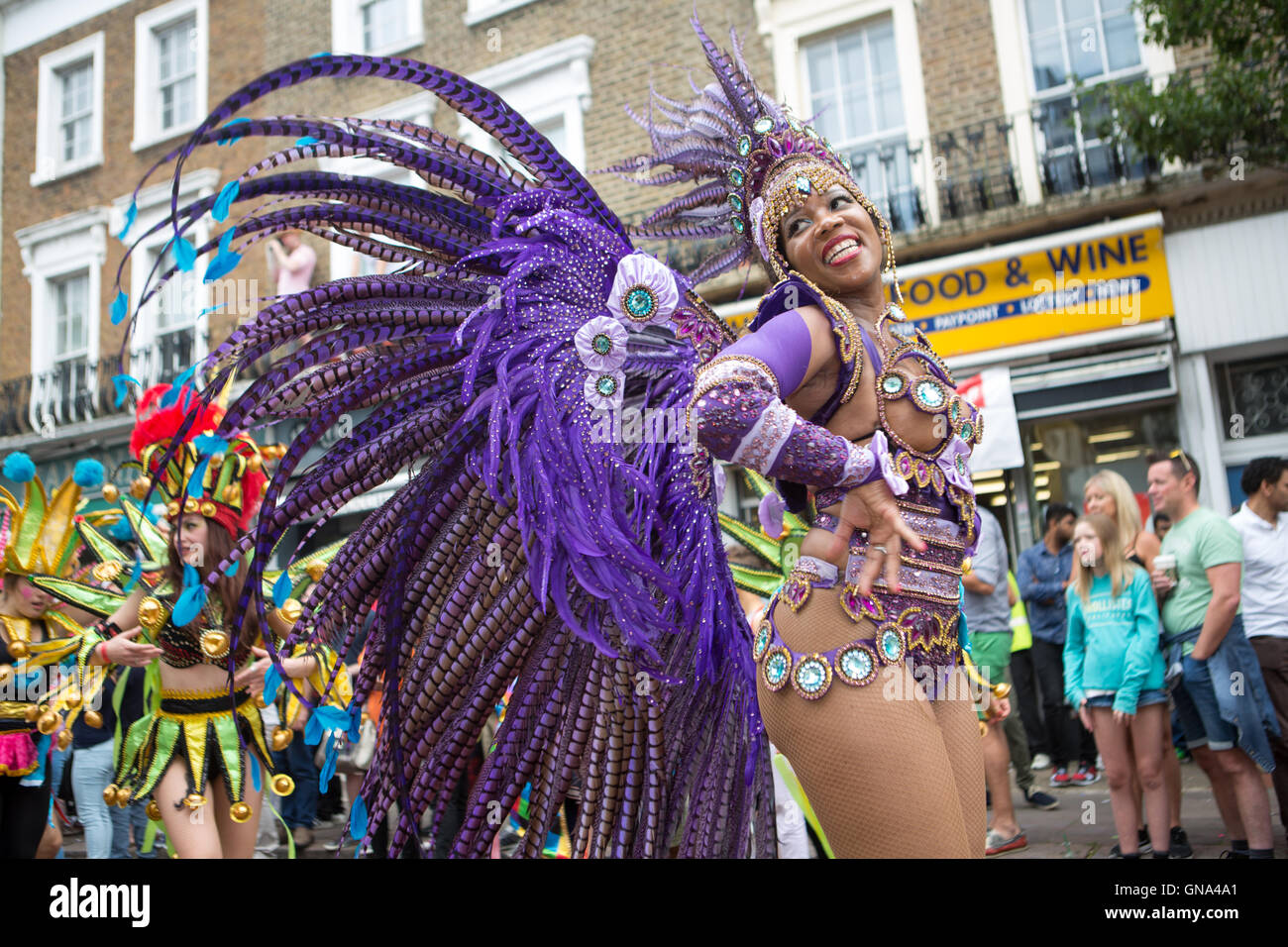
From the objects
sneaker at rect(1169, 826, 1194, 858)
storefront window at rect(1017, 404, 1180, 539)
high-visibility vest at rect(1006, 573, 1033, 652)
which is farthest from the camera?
storefront window at rect(1017, 404, 1180, 539)

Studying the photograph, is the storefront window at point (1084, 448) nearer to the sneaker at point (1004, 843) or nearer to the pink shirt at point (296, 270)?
the sneaker at point (1004, 843)

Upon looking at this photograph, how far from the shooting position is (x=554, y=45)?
36.1ft

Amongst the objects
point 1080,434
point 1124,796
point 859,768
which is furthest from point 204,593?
point 1080,434

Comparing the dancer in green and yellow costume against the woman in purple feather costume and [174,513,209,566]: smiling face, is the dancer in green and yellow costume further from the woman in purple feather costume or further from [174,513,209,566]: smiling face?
the woman in purple feather costume

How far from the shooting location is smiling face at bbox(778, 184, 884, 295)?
6.15 ft

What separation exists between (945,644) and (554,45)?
10.5m

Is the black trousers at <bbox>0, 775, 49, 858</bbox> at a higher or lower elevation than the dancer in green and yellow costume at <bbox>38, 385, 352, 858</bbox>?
lower

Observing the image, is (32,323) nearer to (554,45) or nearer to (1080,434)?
(554,45)

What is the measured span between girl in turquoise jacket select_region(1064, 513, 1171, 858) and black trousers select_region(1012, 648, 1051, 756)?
1650mm

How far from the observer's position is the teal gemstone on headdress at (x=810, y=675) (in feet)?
5.47

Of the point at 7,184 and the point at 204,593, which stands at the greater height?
the point at 7,184

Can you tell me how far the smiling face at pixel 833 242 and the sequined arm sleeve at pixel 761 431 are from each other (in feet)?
1.09

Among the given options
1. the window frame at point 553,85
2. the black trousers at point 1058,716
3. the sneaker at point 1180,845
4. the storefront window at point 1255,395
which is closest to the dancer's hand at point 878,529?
the sneaker at point 1180,845

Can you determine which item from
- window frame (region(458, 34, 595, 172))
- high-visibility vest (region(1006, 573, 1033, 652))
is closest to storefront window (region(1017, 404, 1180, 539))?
high-visibility vest (region(1006, 573, 1033, 652))
